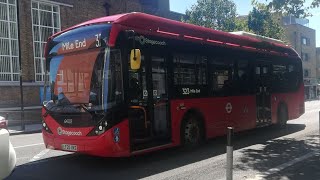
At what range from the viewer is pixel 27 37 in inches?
1015

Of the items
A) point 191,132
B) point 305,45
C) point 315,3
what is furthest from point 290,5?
point 305,45

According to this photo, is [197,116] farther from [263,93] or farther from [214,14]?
[214,14]

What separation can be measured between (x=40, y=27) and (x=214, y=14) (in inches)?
925

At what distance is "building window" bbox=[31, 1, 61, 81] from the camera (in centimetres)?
2645

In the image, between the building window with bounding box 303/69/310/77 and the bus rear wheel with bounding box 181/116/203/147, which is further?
the building window with bounding box 303/69/310/77

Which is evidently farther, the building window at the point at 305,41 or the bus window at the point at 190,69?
the building window at the point at 305,41

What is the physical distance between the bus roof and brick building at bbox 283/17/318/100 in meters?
63.0

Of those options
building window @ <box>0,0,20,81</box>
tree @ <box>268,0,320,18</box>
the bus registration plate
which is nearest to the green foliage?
tree @ <box>268,0,320,18</box>

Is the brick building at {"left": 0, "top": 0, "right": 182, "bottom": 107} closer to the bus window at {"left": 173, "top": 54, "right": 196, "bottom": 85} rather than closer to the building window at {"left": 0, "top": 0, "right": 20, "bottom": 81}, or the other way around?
the building window at {"left": 0, "top": 0, "right": 20, "bottom": 81}

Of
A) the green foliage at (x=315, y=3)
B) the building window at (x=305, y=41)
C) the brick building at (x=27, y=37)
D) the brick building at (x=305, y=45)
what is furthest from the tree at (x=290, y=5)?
the building window at (x=305, y=41)

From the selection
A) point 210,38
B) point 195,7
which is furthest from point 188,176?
point 195,7

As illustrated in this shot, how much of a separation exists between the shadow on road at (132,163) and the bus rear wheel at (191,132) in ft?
0.77

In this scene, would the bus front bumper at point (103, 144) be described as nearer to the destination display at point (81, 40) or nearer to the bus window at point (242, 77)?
the destination display at point (81, 40)

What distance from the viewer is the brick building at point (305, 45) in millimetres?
75812
